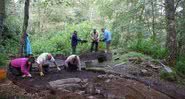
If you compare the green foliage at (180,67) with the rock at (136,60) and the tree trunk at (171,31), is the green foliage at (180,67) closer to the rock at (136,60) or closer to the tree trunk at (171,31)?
the tree trunk at (171,31)

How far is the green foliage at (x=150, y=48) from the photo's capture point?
17.1 metres

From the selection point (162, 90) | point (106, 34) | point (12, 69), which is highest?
point (106, 34)

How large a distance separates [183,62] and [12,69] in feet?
27.1

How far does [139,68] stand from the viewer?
47.3 feet

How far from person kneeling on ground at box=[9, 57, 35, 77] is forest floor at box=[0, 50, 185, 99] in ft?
1.15

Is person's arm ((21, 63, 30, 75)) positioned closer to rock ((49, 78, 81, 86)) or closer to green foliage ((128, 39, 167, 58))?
rock ((49, 78, 81, 86))

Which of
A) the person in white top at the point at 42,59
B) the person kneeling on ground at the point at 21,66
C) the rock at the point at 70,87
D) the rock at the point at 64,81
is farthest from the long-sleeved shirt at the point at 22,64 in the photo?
the rock at the point at 70,87

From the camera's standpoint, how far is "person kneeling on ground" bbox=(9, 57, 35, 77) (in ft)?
38.7

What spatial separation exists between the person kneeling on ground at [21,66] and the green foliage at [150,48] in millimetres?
7996

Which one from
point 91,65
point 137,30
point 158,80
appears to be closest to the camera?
point 158,80

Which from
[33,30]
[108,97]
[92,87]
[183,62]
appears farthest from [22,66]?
[33,30]

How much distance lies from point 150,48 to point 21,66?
8862 mm

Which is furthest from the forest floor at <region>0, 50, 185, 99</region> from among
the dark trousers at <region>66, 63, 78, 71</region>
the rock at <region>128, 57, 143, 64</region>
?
the rock at <region>128, 57, 143, 64</region>

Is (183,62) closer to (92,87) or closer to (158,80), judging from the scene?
(158,80)
